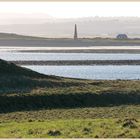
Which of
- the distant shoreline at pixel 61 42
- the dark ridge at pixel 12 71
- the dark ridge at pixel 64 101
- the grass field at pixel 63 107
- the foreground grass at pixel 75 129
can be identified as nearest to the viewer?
the foreground grass at pixel 75 129

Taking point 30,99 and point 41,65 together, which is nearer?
point 30,99

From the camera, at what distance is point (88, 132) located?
18.2 m

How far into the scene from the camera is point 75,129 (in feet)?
62.2

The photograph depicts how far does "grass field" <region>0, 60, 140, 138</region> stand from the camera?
18.5 m

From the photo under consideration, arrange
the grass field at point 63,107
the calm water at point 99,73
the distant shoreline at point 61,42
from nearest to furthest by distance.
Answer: the grass field at point 63,107 → the calm water at point 99,73 → the distant shoreline at point 61,42

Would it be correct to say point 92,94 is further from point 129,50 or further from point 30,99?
point 129,50

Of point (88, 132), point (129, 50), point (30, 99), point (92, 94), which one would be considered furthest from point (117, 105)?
point (129, 50)

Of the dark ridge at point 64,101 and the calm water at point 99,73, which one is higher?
the dark ridge at point 64,101

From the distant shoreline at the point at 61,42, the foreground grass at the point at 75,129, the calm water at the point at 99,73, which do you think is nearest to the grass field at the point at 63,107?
the foreground grass at the point at 75,129

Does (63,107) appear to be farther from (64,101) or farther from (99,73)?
(99,73)

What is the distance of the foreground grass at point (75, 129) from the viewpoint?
17.7 meters

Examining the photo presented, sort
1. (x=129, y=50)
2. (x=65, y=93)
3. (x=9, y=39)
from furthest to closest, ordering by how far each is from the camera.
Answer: (x=9, y=39) → (x=129, y=50) → (x=65, y=93)

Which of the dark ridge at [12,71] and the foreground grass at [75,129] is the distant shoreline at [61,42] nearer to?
the dark ridge at [12,71]

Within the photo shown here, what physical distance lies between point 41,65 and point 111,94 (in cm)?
4462
